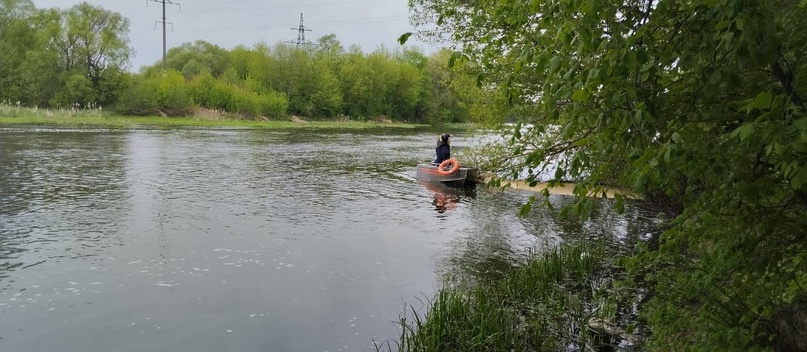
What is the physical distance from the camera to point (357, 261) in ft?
34.6

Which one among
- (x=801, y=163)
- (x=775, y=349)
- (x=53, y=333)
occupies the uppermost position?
(x=801, y=163)

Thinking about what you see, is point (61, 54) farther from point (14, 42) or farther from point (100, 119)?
point (100, 119)

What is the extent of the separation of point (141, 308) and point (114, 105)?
66.0 meters

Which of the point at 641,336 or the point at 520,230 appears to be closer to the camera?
the point at 641,336

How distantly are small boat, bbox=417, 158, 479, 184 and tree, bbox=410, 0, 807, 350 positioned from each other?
16.2 m

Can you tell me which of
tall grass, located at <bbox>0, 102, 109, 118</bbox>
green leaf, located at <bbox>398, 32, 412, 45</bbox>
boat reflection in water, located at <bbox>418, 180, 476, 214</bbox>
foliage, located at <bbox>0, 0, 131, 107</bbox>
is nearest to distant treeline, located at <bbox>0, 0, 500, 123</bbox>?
foliage, located at <bbox>0, 0, 131, 107</bbox>

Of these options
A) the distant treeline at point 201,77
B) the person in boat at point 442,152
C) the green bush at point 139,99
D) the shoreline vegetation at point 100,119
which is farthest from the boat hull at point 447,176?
the green bush at point 139,99

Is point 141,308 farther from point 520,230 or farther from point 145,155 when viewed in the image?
point 145,155

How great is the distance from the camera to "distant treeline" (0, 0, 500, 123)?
211 ft

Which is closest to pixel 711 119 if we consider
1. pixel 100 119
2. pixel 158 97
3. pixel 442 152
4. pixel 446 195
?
pixel 446 195

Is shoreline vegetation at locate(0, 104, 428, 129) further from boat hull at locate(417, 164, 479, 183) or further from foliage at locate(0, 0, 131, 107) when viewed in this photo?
boat hull at locate(417, 164, 479, 183)

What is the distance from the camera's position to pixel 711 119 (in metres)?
3.28

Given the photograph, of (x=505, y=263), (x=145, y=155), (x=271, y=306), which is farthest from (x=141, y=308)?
(x=145, y=155)

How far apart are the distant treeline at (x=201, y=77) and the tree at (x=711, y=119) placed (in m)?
66.1
